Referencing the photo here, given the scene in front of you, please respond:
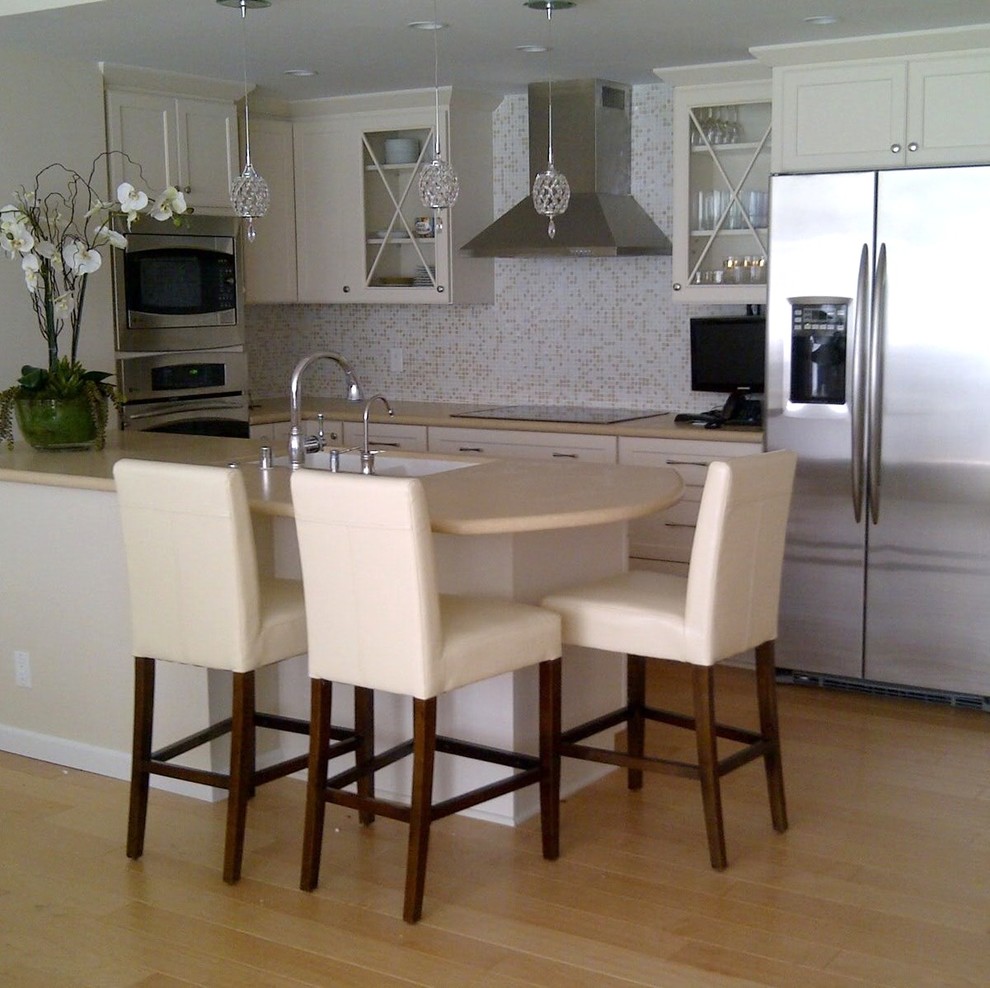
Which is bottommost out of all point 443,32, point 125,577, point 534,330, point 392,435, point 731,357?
point 125,577

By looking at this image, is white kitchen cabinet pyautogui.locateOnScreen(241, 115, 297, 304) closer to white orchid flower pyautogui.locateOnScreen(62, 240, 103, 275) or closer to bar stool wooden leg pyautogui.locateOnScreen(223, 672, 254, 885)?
white orchid flower pyautogui.locateOnScreen(62, 240, 103, 275)

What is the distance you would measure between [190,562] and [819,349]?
95.3 inches

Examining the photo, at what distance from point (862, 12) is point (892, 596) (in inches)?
75.8

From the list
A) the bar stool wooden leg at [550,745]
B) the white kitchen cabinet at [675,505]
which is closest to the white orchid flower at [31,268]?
the bar stool wooden leg at [550,745]

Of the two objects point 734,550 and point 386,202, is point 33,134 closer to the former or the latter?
point 386,202

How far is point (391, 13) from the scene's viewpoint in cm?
416

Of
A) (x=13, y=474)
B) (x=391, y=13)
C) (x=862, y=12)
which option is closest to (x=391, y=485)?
(x=13, y=474)

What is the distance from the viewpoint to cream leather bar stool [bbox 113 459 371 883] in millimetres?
3229

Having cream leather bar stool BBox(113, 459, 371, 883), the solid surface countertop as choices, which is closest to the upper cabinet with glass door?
the solid surface countertop

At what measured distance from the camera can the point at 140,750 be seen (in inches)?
137

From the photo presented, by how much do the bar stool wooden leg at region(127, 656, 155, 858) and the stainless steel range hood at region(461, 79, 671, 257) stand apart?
2.68 meters

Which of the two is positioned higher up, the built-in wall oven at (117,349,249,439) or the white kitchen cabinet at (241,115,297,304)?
the white kitchen cabinet at (241,115,297,304)

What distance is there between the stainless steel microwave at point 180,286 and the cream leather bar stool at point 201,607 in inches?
84.6

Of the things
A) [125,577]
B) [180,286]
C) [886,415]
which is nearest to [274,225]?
[180,286]
